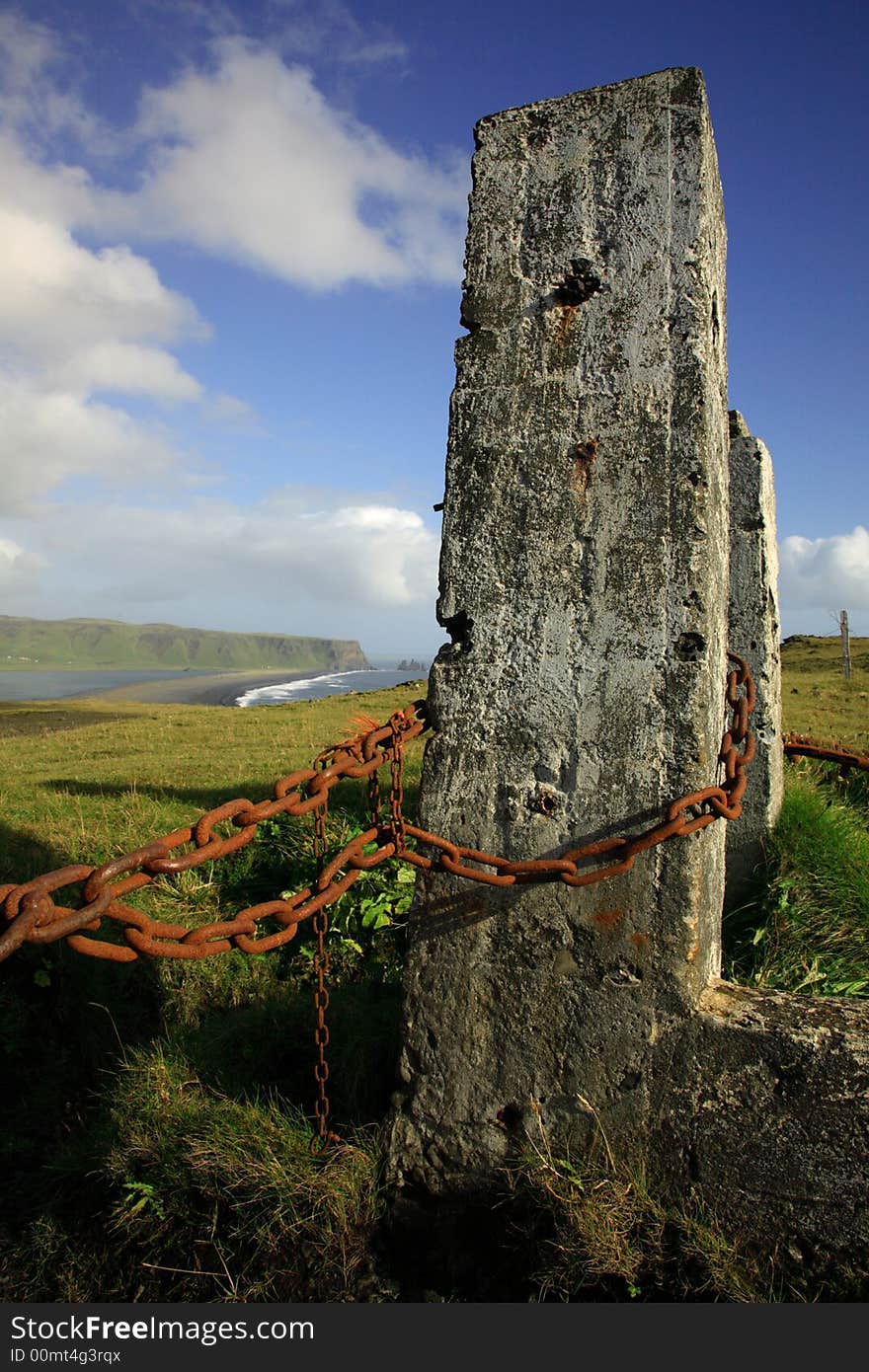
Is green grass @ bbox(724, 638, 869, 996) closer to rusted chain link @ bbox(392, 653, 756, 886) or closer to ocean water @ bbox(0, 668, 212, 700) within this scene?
rusted chain link @ bbox(392, 653, 756, 886)

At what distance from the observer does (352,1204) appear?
2.71 meters

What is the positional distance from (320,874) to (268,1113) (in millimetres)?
1171

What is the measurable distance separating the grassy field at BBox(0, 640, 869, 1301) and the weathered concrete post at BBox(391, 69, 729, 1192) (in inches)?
10.2

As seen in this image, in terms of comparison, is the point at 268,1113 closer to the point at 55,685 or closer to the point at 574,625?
the point at 574,625

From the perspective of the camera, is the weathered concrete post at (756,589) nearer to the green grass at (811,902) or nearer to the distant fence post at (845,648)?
the green grass at (811,902)

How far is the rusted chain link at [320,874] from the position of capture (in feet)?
5.53

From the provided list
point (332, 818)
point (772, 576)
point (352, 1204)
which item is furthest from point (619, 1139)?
point (772, 576)

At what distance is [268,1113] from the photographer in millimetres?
3027

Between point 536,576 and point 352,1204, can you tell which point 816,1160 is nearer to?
point 352,1204

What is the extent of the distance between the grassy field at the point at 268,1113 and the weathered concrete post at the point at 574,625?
0.26 meters

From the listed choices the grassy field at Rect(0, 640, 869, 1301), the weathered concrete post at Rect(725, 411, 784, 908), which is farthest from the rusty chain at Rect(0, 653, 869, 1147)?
the weathered concrete post at Rect(725, 411, 784, 908)

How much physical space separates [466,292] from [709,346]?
0.84 m

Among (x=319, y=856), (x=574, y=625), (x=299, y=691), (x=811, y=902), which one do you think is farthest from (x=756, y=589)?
(x=299, y=691)

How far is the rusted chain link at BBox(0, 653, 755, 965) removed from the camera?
1685 millimetres
